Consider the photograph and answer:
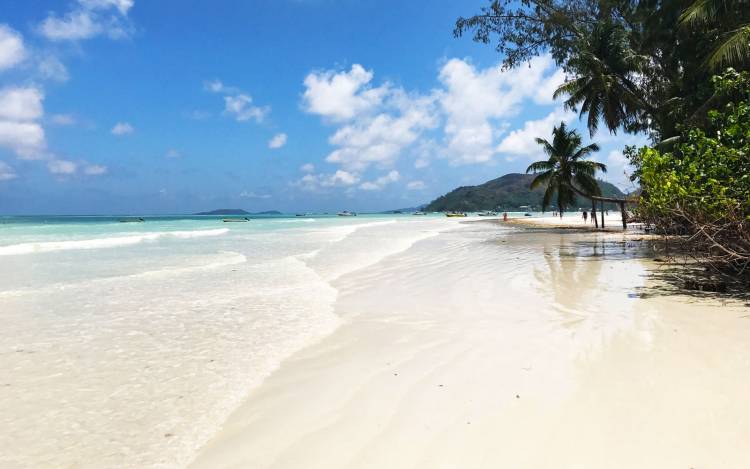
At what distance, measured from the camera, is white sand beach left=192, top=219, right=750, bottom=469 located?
8.95 feet

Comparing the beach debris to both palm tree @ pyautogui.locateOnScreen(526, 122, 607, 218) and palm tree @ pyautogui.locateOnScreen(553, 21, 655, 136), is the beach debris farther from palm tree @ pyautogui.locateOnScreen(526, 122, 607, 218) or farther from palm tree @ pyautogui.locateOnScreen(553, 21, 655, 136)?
palm tree @ pyautogui.locateOnScreen(526, 122, 607, 218)

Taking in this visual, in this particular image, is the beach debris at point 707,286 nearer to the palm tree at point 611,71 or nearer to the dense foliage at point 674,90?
the dense foliage at point 674,90

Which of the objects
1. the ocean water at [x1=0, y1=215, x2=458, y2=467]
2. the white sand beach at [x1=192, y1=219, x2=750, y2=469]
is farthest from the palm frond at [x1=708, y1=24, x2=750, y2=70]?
the ocean water at [x1=0, y1=215, x2=458, y2=467]

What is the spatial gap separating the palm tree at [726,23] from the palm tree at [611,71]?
5.04m

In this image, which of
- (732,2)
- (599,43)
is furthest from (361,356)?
(599,43)

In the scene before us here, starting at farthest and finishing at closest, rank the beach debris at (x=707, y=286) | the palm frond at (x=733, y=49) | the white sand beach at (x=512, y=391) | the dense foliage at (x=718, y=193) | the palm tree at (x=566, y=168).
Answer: the palm tree at (x=566, y=168)
the palm frond at (x=733, y=49)
the beach debris at (x=707, y=286)
the dense foliage at (x=718, y=193)
the white sand beach at (x=512, y=391)

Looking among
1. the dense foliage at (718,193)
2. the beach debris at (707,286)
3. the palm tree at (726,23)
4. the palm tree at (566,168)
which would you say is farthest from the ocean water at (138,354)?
the palm tree at (566,168)

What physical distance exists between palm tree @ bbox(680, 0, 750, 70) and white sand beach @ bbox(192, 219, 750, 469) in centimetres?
774

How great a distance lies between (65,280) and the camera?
1068cm

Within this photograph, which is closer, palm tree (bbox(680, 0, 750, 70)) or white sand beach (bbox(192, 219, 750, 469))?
white sand beach (bbox(192, 219, 750, 469))

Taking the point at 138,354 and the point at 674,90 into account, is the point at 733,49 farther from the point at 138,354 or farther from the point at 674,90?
the point at 138,354

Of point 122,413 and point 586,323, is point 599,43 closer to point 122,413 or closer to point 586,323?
point 586,323

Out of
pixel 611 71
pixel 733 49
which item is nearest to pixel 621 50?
pixel 611 71

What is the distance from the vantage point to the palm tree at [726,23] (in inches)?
416
